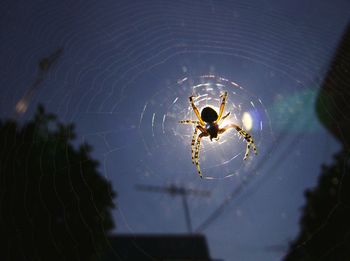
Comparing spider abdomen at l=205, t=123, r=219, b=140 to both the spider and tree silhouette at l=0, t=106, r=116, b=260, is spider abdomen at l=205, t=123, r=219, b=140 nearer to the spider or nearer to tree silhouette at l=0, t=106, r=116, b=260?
the spider

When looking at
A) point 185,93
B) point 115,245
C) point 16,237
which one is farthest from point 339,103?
point 115,245

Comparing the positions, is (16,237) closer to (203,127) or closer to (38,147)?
(38,147)

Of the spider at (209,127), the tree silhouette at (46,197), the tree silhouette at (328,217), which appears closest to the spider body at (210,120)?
the spider at (209,127)

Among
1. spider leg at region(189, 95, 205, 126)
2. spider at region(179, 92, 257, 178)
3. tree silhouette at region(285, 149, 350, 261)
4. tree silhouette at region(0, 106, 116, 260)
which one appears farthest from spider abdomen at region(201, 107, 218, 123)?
tree silhouette at region(285, 149, 350, 261)

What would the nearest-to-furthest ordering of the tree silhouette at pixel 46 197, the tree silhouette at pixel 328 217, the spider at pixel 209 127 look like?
the tree silhouette at pixel 46 197
the spider at pixel 209 127
the tree silhouette at pixel 328 217

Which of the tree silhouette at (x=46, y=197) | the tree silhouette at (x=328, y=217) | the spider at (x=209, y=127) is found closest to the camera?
the tree silhouette at (x=46, y=197)

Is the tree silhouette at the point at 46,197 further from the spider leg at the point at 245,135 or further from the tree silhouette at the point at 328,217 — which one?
the tree silhouette at the point at 328,217
